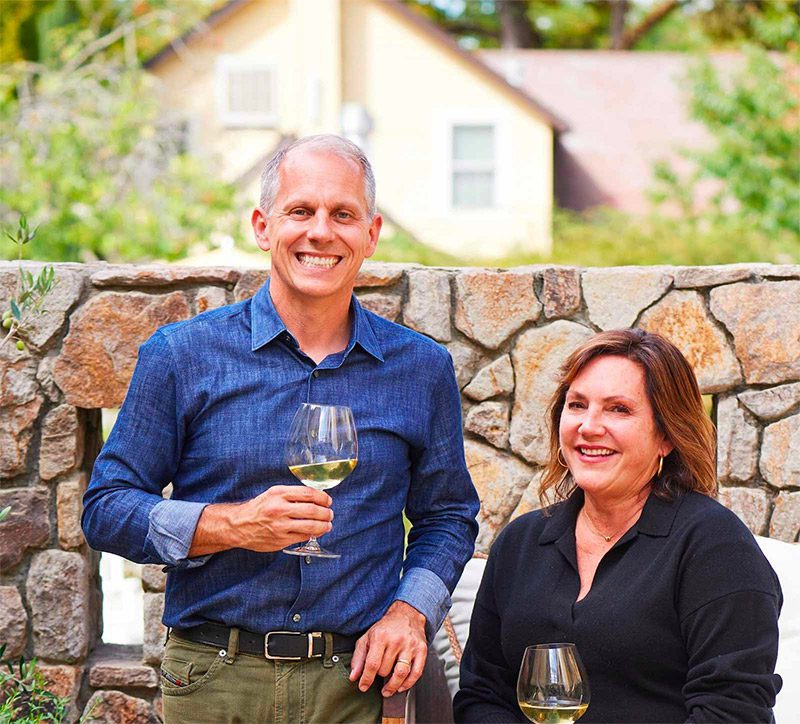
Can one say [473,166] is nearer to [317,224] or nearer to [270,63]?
[270,63]

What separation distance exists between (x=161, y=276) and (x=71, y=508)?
840mm

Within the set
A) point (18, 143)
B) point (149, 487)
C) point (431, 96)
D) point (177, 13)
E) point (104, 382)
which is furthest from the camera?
point (431, 96)

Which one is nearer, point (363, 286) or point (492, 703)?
point (492, 703)

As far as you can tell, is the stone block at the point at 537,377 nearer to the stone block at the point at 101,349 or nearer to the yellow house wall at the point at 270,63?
the stone block at the point at 101,349

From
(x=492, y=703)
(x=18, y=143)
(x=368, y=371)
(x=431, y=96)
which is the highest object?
(x=431, y=96)

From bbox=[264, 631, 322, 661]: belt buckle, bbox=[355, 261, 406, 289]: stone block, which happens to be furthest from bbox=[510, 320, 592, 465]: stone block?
bbox=[264, 631, 322, 661]: belt buckle

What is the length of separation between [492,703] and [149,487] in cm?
100

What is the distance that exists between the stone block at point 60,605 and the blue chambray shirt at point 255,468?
1410 mm

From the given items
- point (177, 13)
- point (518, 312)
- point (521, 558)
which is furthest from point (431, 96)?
point (521, 558)

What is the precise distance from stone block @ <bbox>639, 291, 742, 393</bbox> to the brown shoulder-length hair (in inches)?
45.7

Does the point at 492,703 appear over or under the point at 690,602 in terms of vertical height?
under

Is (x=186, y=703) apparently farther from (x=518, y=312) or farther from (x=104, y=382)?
(x=518, y=312)

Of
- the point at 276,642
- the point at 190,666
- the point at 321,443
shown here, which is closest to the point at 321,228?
the point at 321,443

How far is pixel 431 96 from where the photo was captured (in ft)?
60.7
